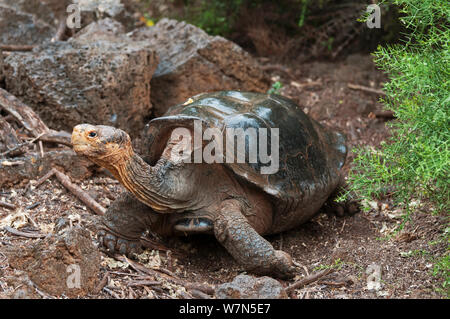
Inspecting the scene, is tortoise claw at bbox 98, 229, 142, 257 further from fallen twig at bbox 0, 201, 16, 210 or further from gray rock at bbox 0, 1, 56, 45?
gray rock at bbox 0, 1, 56, 45

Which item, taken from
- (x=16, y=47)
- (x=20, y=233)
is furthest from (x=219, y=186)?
(x=16, y=47)

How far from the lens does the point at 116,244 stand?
3.75 metres

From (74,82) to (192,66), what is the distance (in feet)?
4.14

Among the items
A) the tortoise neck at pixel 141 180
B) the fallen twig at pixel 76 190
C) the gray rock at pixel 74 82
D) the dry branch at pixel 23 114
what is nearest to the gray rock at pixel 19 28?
the gray rock at pixel 74 82

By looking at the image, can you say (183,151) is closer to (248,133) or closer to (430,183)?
(248,133)

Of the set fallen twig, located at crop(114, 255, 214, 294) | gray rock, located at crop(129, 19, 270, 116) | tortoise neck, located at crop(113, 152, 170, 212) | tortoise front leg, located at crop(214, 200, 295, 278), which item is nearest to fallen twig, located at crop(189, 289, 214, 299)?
fallen twig, located at crop(114, 255, 214, 294)

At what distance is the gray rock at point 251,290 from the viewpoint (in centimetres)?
287

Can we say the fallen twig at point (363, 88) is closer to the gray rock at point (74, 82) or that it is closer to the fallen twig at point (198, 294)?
the gray rock at point (74, 82)

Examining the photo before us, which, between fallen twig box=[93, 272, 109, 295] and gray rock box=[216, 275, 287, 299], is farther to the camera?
fallen twig box=[93, 272, 109, 295]

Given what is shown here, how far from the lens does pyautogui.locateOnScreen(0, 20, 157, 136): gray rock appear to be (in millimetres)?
4902

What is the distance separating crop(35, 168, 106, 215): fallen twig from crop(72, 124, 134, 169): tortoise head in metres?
1.09
